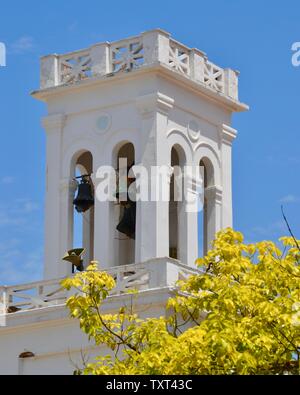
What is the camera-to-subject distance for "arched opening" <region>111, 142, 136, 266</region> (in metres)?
43.0

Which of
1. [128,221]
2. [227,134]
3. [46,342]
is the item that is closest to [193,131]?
[227,134]

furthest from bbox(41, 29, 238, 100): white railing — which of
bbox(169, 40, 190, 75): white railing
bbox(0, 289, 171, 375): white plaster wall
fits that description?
bbox(0, 289, 171, 375): white plaster wall

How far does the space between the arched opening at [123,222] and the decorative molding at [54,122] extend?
4.86 feet

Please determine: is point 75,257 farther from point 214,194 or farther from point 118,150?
point 214,194

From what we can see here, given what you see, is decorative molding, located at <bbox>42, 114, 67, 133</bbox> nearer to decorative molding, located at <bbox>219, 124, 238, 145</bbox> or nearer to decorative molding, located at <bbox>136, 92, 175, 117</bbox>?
decorative molding, located at <bbox>136, 92, 175, 117</bbox>

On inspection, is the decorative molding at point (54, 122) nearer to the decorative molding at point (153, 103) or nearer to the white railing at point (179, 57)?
the decorative molding at point (153, 103)

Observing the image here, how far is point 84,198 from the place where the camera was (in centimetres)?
4362

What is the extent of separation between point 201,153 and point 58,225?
3.65 m

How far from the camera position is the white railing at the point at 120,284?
129 ft

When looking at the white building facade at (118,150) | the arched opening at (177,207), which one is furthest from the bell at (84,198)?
the arched opening at (177,207)

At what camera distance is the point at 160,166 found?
139 feet

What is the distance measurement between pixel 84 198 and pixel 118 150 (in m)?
1.32

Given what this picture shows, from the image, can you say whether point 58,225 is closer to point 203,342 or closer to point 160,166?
point 160,166

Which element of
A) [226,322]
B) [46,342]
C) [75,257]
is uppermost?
[75,257]
